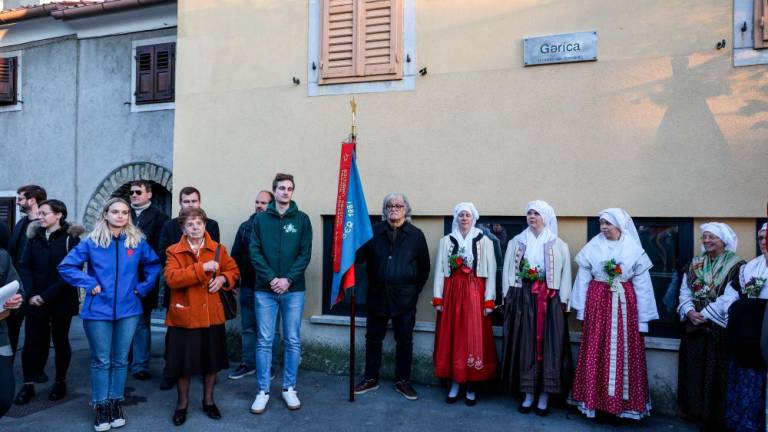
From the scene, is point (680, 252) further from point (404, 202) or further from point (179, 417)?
point (179, 417)

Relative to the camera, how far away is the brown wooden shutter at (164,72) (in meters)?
8.79

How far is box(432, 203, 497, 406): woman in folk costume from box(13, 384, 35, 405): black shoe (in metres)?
3.78

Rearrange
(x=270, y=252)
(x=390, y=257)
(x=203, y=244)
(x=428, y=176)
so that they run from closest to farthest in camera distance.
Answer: (x=203, y=244)
(x=270, y=252)
(x=390, y=257)
(x=428, y=176)

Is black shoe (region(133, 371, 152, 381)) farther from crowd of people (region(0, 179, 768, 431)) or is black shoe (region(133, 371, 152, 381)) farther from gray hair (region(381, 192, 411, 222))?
gray hair (region(381, 192, 411, 222))

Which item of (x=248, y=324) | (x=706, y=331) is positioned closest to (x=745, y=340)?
(x=706, y=331)

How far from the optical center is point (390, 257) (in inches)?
221

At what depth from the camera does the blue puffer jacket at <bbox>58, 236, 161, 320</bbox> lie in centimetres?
457

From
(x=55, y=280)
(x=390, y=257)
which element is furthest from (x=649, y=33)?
(x=55, y=280)

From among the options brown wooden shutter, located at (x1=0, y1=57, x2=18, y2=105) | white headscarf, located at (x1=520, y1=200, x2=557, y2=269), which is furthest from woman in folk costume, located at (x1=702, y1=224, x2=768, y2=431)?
brown wooden shutter, located at (x1=0, y1=57, x2=18, y2=105)

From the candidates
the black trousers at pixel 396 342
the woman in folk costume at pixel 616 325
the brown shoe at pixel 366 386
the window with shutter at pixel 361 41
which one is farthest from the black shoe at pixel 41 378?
the woman in folk costume at pixel 616 325

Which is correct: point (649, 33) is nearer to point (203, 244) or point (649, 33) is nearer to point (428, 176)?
point (428, 176)

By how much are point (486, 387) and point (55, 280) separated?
167 inches

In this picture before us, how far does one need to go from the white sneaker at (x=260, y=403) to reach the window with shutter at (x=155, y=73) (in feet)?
17.9

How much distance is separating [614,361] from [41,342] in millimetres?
5172
